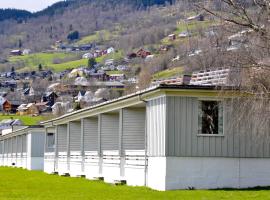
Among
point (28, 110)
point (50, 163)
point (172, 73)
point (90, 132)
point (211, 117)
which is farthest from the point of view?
point (28, 110)

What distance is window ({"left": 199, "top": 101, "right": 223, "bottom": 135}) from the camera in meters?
26.1

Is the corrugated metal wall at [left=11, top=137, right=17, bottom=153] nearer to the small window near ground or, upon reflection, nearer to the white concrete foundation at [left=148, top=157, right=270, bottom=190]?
the small window near ground

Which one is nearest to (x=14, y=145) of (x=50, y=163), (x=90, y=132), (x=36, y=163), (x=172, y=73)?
(x=36, y=163)

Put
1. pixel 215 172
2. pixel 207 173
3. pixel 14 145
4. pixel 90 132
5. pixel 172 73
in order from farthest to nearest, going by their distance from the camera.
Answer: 1. pixel 172 73
2. pixel 14 145
3. pixel 90 132
4. pixel 215 172
5. pixel 207 173

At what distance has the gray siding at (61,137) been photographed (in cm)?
4909

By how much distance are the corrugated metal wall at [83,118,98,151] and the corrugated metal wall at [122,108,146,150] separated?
811cm

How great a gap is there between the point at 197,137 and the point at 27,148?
40745 millimetres

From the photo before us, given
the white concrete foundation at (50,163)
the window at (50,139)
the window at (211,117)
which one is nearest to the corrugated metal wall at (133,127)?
the window at (211,117)

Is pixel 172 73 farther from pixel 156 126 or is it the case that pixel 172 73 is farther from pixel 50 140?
pixel 156 126

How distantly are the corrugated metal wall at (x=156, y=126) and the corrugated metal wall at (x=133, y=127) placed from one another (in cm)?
453

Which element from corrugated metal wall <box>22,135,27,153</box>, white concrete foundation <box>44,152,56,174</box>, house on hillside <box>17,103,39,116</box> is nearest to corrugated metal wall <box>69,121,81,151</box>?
white concrete foundation <box>44,152,56,174</box>

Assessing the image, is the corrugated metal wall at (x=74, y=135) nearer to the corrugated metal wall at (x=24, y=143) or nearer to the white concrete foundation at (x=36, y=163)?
the white concrete foundation at (x=36, y=163)

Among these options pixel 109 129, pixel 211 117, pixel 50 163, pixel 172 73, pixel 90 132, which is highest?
pixel 172 73

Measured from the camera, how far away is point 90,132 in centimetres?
4047
